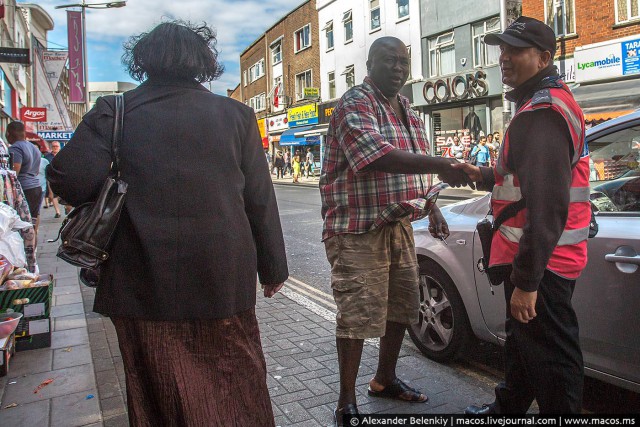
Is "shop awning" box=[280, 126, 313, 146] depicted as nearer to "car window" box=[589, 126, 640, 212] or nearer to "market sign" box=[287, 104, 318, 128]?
"market sign" box=[287, 104, 318, 128]

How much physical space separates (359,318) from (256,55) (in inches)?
1746

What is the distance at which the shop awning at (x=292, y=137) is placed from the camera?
33.8m

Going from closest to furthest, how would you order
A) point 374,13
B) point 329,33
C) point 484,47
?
point 484,47
point 374,13
point 329,33

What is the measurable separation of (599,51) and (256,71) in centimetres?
3330

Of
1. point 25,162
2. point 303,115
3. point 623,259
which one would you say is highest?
point 303,115

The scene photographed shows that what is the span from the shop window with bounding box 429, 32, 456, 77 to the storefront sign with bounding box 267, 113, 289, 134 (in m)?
15.4

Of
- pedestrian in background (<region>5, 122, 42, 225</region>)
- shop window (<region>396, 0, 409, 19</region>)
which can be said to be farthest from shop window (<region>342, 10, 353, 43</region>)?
pedestrian in background (<region>5, 122, 42, 225</region>)

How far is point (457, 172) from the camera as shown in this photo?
8.15ft

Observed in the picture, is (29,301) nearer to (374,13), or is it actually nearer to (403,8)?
(403,8)

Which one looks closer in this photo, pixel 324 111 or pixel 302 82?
pixel 324 111

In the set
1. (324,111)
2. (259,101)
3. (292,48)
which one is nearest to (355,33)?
(324,111)

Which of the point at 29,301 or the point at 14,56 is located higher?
the point at 14,56

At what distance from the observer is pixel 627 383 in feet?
8.63

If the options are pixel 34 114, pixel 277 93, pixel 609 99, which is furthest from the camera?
pixel 277 93
